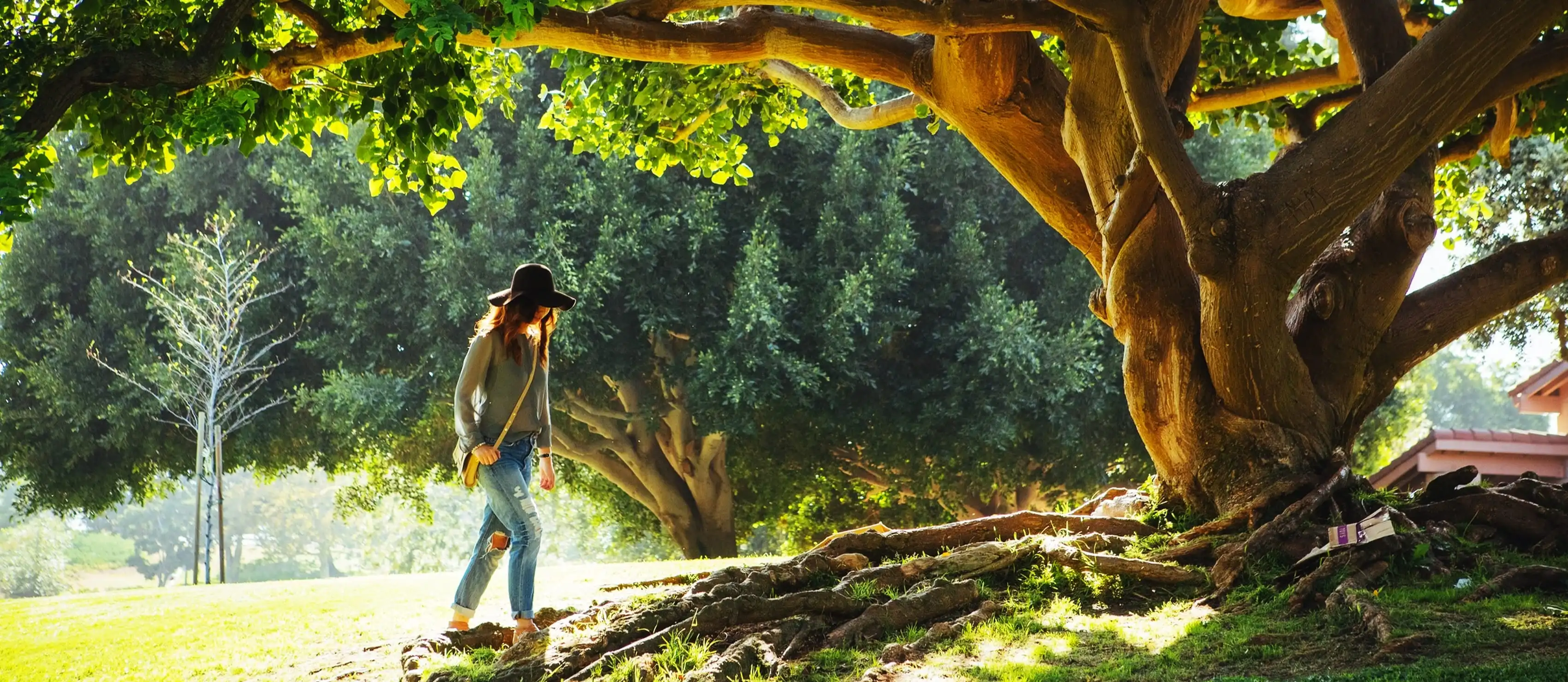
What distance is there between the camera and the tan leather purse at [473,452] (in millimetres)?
6355

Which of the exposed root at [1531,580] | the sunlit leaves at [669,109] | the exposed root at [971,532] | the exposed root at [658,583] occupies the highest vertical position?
the sunlit leaves at [669,109]

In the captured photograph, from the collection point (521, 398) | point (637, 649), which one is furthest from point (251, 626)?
point (637, 649)

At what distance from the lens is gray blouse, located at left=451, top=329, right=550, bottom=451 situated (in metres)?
6.37

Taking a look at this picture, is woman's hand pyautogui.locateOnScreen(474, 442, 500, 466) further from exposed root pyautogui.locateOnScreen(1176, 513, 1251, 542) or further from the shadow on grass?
exposed root pyautogui.locateOnScreen(1176, 513, 1251, 542)

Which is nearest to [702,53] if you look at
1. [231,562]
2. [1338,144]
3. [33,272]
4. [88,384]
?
[1338,144]

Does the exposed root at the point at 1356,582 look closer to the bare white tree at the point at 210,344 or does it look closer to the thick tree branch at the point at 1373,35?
the thick tree branch at the point at 1373,35

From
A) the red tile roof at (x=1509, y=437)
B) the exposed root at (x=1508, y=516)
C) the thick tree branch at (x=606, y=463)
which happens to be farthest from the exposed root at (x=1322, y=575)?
→ the thick tree branch at (x=606, y=463)

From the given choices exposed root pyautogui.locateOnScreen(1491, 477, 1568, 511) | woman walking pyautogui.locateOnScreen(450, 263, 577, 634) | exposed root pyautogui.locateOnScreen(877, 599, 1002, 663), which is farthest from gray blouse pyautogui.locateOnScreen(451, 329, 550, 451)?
exposed root pyautogui.locateOnScreen(1491, 477, 1568, 511)

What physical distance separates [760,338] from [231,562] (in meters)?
66.7

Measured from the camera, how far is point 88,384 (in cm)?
2214

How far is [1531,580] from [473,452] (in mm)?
5726

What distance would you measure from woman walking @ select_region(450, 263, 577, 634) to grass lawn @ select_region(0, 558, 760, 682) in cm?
70

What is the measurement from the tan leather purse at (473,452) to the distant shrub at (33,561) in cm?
6989

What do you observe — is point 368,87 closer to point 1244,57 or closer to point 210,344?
point 1244,57
